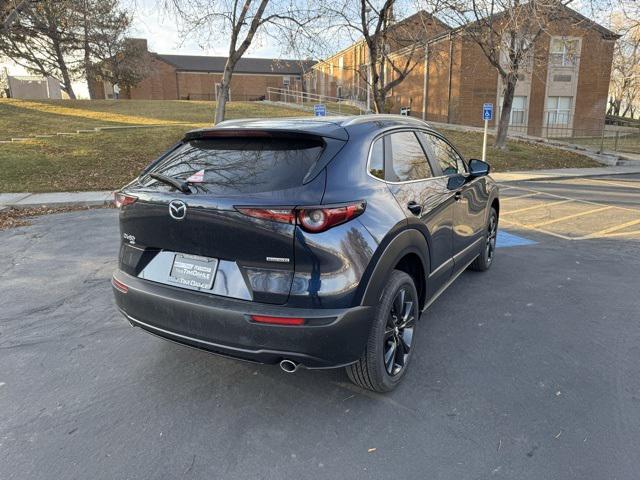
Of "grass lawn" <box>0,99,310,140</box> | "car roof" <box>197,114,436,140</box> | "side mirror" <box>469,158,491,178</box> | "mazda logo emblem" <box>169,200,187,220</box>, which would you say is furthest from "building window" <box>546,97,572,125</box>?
"mazda logo emblem" <box>169,200,187,220</box>

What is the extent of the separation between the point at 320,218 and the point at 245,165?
2.00 feet

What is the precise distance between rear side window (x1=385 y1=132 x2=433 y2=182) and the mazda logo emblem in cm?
128

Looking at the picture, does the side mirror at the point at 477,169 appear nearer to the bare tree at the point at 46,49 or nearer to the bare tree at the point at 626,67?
the bare tree at the point at 626,67

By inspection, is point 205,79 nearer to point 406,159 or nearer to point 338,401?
point 406,159

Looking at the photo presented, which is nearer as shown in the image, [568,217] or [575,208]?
[568,217]

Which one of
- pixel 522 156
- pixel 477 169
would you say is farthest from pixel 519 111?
pixel 477 169

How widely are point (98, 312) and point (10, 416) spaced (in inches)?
62.7

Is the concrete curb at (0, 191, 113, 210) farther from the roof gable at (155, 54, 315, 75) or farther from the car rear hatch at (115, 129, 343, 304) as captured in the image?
the roof gable at (155, 54, 315, 75)

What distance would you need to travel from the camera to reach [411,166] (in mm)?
3463

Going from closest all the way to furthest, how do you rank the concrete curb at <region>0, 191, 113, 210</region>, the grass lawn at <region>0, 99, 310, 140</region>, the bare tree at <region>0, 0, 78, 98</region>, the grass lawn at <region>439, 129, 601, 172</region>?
the concrete curb at <region>0, 191, 113, 210</region> < the grass lawn at <region>439, 129, 601, 172</region> < the grass lawn at <region>0, 99, 310, 140</region> < the bare tree at <region>0, 0, 78, 98</region>

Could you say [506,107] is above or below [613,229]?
above

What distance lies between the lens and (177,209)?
Answer: 271cm

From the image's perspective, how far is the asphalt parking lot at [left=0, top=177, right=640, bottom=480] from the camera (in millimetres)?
2455

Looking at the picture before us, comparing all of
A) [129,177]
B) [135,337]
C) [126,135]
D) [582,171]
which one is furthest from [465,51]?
[135,337]
